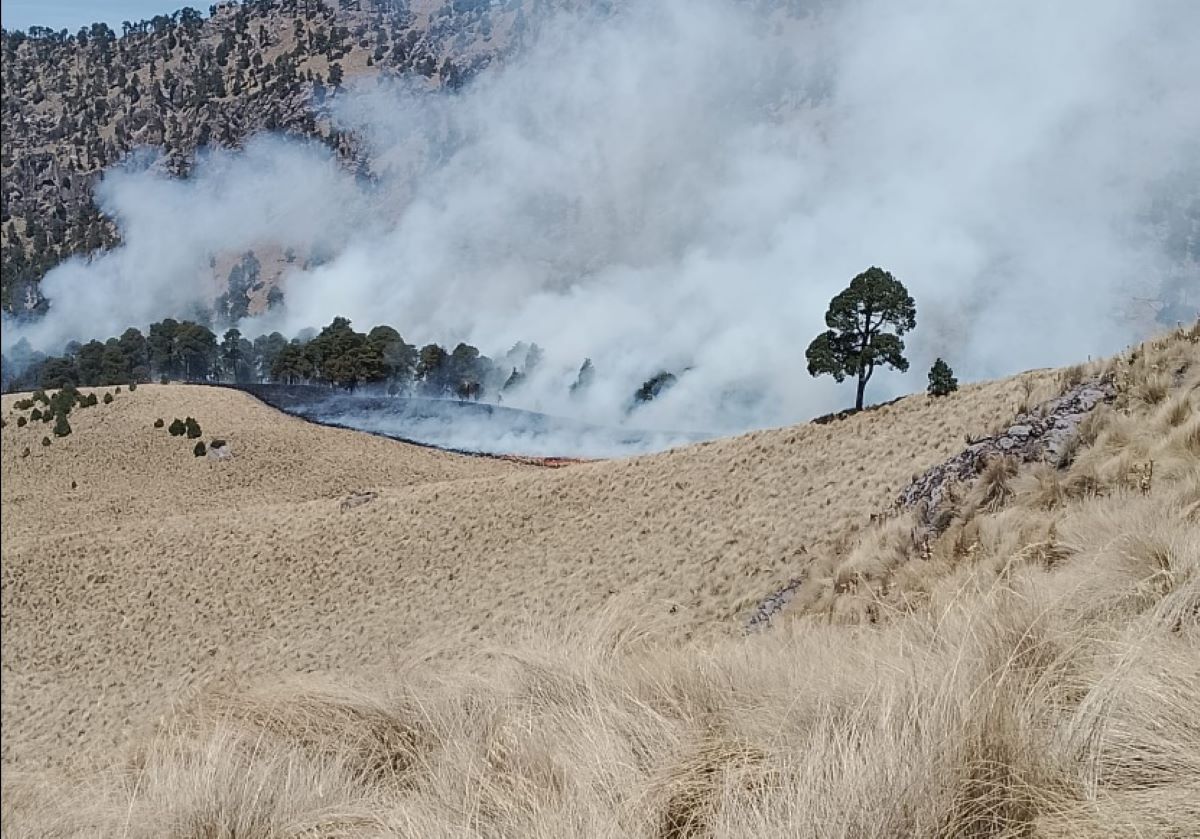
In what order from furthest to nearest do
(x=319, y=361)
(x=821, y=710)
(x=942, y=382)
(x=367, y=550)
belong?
(x=319, y=361)
(x=367, y=550)
(x=942, y=382)
(x=821, y=710)

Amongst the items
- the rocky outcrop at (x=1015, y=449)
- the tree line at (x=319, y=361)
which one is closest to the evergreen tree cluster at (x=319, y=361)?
the tree line at (x=319, y=361)

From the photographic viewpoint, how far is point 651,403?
408ft

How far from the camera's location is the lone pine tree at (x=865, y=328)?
35.3m

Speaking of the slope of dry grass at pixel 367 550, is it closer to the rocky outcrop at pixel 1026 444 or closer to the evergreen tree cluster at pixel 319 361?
the rocky outcrop at pixel 1026 444

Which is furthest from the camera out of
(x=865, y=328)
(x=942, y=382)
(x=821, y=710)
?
(x=865, y=328)

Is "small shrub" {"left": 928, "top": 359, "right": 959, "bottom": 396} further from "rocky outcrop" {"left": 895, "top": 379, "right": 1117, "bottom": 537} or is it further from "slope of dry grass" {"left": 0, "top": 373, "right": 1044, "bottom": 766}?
"rocky outcrop" {"left": 895, "top": 379, "right": 1117, "bottom": 537}

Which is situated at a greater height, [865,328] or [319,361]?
[319,361]

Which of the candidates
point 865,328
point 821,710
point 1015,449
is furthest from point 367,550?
point 821,710

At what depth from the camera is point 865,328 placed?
3641 centimetres

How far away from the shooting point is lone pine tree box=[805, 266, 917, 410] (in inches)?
1391

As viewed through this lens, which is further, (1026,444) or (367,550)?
(367,550)

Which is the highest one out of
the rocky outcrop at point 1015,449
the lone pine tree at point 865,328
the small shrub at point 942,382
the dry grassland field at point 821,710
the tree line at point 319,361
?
the tree line at point 319,361

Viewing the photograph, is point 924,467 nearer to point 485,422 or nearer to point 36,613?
point 36,613

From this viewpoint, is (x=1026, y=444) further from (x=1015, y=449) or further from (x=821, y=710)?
(x=821, y=710)
